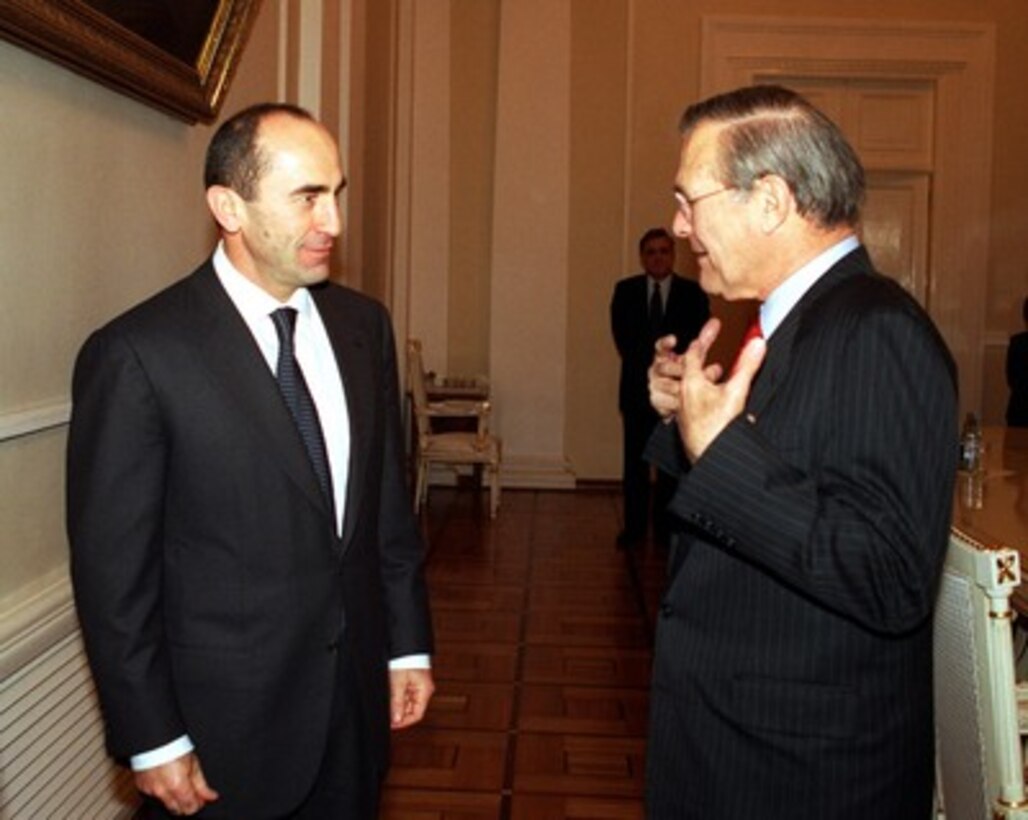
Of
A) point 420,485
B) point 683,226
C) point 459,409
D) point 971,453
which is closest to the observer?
point 683,226

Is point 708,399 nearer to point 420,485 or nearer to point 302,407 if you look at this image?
point 302,407

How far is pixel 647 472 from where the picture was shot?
→ 6582 millimetres

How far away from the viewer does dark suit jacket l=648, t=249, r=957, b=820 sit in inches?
51.6

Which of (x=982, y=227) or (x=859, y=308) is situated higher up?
(x=982, y=227)

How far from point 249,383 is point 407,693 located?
0.68 m

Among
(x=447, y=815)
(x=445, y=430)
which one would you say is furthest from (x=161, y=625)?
(x=445, y=430)

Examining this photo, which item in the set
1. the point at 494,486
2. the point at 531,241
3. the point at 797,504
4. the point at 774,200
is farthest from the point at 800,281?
the point at 531,241

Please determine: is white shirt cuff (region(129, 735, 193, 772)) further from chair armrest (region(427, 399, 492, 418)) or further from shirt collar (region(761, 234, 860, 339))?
chair armrest (region(427, 399, 492, 418))

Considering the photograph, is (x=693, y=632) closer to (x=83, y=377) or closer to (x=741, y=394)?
(x=741, y=394)

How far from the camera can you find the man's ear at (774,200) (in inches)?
57.7

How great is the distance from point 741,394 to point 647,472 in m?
5.27

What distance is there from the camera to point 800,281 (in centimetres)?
153

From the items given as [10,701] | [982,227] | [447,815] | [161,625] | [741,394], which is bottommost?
[447,815]

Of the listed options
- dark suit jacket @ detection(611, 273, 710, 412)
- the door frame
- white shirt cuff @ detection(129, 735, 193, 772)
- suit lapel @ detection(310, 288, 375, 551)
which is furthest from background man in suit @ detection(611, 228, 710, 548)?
white shirt cuff @ detection(129, 735, 193, 772)
